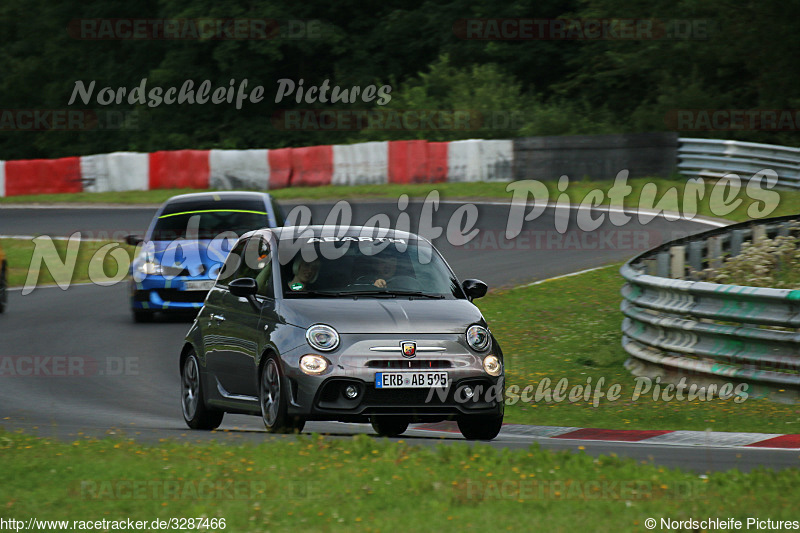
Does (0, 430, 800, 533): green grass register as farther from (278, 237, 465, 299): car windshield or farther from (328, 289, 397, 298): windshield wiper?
(278, 237, 465, 299): car windshield

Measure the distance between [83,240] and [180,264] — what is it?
11520 millimetres

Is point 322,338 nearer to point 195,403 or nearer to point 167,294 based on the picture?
point 195,403

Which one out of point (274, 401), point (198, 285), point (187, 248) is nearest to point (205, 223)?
point (187, 248)

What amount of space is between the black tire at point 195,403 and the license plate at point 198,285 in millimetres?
5646

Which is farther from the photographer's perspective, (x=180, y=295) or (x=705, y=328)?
(x=180, y=295)

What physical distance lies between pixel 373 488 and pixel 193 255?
34.5ft

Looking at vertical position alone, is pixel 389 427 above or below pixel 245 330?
below

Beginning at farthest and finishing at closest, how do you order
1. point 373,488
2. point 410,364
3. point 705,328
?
point 705,328 → point 410,364 → point 373,488

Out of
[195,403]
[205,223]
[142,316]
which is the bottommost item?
[142,316]

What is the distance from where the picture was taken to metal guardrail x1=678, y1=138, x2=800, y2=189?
29336mm

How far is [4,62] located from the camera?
6116 cm

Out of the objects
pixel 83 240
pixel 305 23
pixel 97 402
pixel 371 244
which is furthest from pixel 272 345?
pixel 305 23

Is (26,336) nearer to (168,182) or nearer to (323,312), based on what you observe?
(323,312)

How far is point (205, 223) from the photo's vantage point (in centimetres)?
1769
